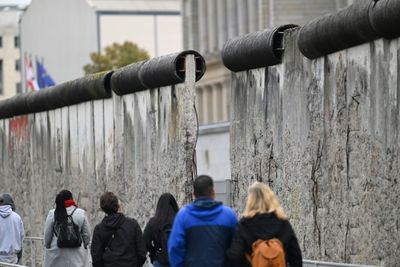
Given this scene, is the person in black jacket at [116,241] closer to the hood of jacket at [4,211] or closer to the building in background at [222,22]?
the hood of jacket at [4,211]

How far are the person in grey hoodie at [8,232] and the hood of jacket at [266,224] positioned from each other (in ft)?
31.7

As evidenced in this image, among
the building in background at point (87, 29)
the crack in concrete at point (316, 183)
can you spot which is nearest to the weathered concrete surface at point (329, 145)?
the crack in concrete at point (316, 183)

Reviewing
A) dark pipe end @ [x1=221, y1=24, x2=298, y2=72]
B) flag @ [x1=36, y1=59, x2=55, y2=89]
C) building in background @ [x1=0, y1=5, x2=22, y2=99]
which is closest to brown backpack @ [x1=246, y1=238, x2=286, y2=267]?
dark pipe end @ [x1=221, y1=24, x2=298, y2=72]

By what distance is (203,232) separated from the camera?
11828 mm

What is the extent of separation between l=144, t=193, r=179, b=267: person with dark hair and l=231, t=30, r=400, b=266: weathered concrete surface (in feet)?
5.21

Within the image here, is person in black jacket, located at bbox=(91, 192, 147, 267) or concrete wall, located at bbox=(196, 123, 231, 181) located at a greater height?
concrete wall, located at bbox=(196, 123, 231, 181)

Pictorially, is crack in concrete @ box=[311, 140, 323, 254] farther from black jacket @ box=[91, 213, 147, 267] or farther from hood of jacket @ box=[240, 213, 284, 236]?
hood of jacket @ box=[240, 213, 284, 236]

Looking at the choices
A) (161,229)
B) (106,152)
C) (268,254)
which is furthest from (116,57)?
(268,254)

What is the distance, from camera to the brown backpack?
11195 millimetres

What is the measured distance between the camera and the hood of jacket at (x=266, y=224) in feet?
37.2

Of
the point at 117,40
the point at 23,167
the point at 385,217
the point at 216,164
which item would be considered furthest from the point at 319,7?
the point at 385,217

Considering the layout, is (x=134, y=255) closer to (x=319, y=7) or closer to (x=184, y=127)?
(x=184, y=127)

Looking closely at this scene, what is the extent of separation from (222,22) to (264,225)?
85817 millimetres

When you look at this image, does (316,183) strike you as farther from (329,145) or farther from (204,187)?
(204,187)
